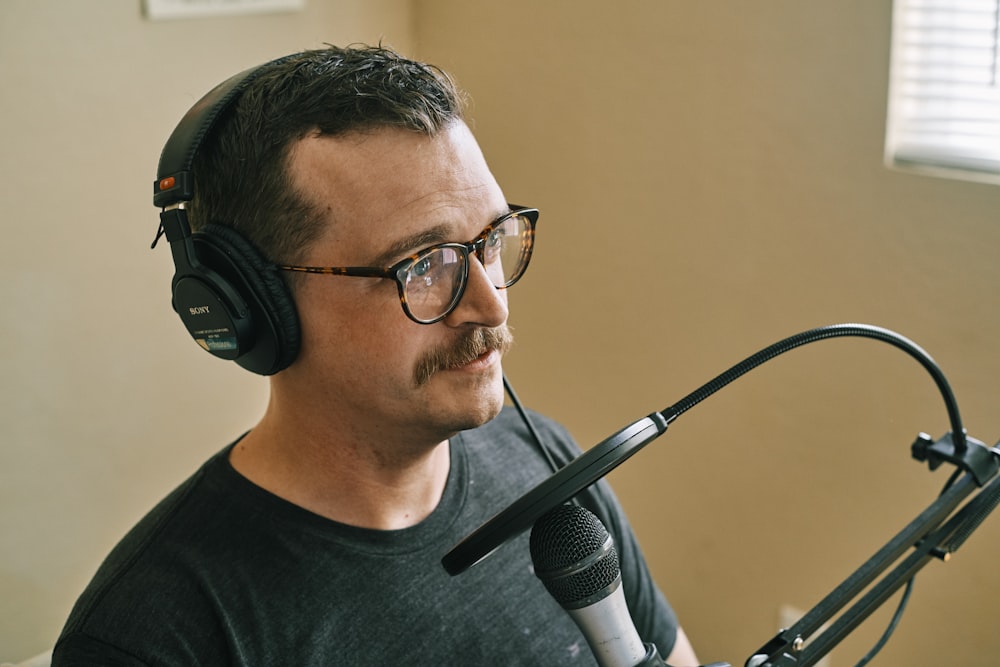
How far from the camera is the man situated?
3.64ft

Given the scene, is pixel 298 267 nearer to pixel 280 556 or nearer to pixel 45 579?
pixel 280 556

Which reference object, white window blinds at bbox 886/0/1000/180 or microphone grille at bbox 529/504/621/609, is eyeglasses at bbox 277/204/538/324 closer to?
microphone grille at bbox 529/504/621/609

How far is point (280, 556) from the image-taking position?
115 centimetres

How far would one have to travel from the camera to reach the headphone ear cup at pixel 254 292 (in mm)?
1110

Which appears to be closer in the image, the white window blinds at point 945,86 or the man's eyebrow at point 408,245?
the man's eyebrow at point 408,245

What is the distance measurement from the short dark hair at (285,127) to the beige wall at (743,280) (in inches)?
34.8

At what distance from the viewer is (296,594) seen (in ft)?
3.73

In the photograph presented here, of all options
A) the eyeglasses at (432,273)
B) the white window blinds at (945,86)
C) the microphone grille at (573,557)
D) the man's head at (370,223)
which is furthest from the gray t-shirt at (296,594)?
the white window blinds at (945,86)

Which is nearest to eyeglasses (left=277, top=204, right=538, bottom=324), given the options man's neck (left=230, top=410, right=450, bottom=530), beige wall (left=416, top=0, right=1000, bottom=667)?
man's neck (left=230, top=410, right=450, bottom=530)

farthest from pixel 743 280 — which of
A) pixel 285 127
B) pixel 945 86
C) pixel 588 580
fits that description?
pixel 588 580

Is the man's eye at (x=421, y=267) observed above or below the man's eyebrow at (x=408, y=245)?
below

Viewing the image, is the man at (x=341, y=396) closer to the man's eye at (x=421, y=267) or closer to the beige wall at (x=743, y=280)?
the man's eye at (x=421, y=267)

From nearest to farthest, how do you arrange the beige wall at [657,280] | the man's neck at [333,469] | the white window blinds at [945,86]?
the man's neck at [333,469], the white window blinds at [945,86], the beige wall at [657,280]

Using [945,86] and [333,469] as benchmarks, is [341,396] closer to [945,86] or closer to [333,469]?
[333,469]
